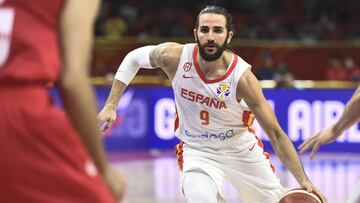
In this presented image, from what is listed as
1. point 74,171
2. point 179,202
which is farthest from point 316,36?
point 74,171

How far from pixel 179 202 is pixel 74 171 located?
7.15 m

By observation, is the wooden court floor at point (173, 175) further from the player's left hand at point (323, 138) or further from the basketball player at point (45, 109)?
the basketball player at point (45, 109)

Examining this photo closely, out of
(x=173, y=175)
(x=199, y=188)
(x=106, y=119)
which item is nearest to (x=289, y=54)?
(x=173, y=175)

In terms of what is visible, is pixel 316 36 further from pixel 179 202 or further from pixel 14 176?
pixel 14 176

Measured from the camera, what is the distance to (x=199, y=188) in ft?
18.4

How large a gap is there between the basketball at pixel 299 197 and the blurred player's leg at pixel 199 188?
547 millimetres

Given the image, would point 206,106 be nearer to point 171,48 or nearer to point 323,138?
point 171,48

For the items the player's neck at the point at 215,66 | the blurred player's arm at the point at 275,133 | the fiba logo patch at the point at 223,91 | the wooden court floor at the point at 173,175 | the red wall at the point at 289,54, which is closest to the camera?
the blurred player's arm at the point at 275,133

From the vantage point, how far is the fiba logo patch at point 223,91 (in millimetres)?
5918

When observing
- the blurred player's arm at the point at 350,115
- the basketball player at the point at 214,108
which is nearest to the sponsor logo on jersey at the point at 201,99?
the basketball player at the point at 214,108

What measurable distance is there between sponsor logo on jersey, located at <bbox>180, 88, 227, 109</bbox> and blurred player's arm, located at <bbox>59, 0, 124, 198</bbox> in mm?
3569

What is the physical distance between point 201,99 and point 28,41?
148 inches

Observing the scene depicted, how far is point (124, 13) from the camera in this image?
2194 centimetres

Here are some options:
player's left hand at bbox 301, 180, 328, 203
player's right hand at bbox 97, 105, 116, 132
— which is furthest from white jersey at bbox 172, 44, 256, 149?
player's left hand at bbox 301, 180, 328, 203
